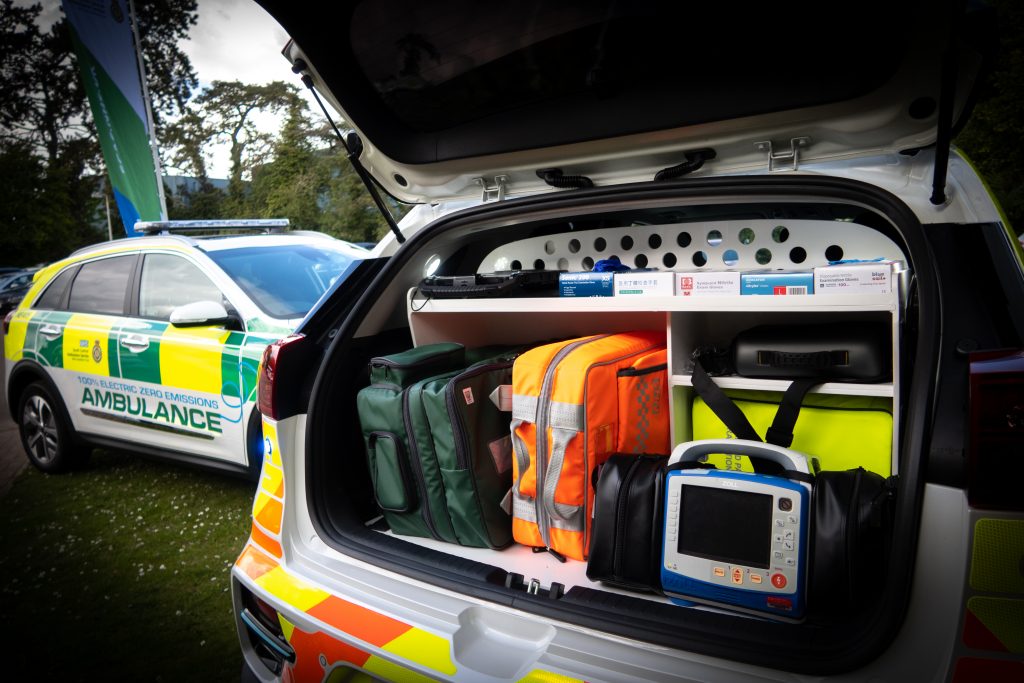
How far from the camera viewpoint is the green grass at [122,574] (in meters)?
2.14

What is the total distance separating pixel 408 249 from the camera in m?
1.75

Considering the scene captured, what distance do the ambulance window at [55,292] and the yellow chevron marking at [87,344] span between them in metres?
0.33

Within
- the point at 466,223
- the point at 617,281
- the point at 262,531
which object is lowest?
the point at 262,531

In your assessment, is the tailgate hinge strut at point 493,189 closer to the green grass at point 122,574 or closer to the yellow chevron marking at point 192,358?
the green grass at point 122,574

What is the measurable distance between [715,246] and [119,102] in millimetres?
9589

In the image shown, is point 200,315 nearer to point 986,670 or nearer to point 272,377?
point 272,377

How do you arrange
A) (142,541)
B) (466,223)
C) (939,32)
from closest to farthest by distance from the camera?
(939,32), (466,223), (142,541)

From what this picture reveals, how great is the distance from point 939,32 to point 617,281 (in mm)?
846

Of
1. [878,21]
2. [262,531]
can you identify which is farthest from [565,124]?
[262,531]

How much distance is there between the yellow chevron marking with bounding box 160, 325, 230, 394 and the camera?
321cm

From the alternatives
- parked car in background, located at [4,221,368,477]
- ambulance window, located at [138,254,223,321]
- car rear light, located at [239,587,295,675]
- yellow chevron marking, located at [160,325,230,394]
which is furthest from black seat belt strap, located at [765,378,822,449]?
ambulance window, located at [138,254,223,321]

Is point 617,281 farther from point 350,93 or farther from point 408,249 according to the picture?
point 350,93

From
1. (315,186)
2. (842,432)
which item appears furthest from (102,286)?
(315,186)

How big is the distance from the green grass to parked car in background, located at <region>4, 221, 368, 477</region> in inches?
12.1
